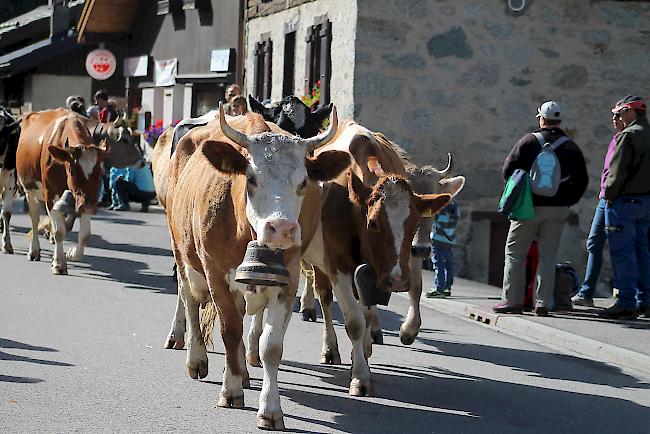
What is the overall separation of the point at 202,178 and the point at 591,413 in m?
2.95

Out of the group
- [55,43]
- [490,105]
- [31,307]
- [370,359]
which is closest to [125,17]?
[55,43]

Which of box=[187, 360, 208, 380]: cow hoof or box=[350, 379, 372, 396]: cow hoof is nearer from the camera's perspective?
box=[350, 379, 372, 396]: cow hoof

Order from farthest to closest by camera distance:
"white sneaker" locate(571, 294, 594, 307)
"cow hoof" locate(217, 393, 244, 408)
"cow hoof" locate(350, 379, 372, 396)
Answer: "white sneaker" locate(571, 294, 594, 307), "cow hoof" locate(350, 379, 372, 396), "cow hoof" locate(217, 393, 244, 408)

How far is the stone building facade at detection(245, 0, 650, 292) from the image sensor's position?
64.4ft

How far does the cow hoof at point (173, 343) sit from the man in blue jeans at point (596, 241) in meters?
5.01

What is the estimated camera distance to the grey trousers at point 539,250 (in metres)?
12.8

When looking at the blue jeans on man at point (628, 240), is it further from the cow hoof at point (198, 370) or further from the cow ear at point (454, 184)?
the cow hoof at point (198, 370)

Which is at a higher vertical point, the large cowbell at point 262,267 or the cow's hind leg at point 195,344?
the large cowbell at point 262,267

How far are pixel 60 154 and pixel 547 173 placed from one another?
606 centimetres

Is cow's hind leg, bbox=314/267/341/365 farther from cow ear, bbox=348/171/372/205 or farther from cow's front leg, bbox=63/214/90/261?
cow's front leg, bbox=63/214/90/261

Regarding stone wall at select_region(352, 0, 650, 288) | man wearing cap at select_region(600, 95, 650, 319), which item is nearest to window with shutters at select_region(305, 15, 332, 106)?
stone wall at select_region(352, 0, 650, 288)

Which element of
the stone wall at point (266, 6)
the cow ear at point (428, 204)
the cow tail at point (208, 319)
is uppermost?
the stone wall at point (266, 6)

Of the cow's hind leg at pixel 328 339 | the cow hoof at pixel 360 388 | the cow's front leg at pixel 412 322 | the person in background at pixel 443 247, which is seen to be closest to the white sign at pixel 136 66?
the person in background at pixel 443 247

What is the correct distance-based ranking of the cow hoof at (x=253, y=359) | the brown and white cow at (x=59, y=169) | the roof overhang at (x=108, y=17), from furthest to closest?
the roof overhang at (x=108, y=17) < the brown and white cow at (x=59, y=169) < the cow hoof at (x=253, y=359)
